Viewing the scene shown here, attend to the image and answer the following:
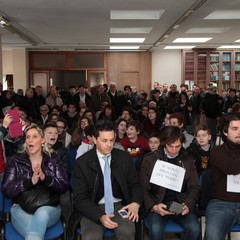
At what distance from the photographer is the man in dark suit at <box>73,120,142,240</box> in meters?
2.55

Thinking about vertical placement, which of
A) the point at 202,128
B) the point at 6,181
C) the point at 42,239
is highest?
the point at 202,128

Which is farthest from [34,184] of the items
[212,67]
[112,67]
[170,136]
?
[212,67]

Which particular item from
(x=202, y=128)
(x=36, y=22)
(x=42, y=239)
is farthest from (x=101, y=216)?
(x=36, y=22)

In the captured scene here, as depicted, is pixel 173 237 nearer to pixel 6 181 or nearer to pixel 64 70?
pixel 6 181

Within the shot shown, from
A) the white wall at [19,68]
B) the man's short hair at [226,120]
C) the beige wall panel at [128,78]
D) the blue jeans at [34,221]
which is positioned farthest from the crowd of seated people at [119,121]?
the white wall at [19,68]

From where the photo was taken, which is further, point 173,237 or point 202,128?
point 202,128

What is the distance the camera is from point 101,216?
254cm

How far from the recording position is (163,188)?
9.34ft

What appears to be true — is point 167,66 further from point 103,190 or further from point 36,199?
point 36,199

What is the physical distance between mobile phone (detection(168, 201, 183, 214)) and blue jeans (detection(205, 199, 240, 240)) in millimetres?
236

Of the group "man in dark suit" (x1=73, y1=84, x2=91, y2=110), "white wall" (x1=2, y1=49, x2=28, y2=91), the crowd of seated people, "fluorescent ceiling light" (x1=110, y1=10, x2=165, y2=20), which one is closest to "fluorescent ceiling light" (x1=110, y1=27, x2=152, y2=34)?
"fluorescent ceiling light" (x1=110, y1=10, x2=165, y2=20)

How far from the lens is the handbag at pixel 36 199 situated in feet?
8.86

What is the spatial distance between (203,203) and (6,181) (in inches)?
65.3

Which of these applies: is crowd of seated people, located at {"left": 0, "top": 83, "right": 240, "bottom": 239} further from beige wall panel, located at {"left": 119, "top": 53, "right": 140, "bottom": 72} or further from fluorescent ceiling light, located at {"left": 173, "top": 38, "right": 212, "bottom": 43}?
beige wall panel, located at {"left": 119, "top": 53, "right": 140, "bottom": 72}
